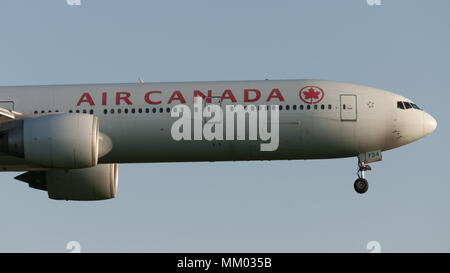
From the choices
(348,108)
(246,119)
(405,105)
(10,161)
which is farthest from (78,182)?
(405,105)

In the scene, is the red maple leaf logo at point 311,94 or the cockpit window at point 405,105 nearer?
the red maple leaf logo at point 311,94

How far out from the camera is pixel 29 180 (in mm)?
47281

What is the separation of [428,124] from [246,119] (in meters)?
9.11

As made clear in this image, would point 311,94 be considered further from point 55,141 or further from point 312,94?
point 55,141

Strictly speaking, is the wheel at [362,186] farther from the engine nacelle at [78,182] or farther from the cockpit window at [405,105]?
the engine nacelle at [78,182]

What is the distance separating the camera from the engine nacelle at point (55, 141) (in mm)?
38656

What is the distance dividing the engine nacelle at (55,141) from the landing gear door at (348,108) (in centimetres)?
1179

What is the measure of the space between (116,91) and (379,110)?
41.8ft

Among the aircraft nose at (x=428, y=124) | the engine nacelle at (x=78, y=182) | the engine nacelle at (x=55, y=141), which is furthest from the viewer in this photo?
the engine nacelle at (x=78, y=182)

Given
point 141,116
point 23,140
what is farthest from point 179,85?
point 23,140

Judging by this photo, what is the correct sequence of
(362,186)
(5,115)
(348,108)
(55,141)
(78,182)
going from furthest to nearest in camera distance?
(78,182) → (362,186) → (348,108) → (5,115) → (55,141)

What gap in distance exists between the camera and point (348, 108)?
42000 millimetres

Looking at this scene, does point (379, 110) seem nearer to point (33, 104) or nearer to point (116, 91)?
point (116, 91)

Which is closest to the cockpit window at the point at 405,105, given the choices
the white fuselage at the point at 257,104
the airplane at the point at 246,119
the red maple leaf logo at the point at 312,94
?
the airplane at the point at 246,119
